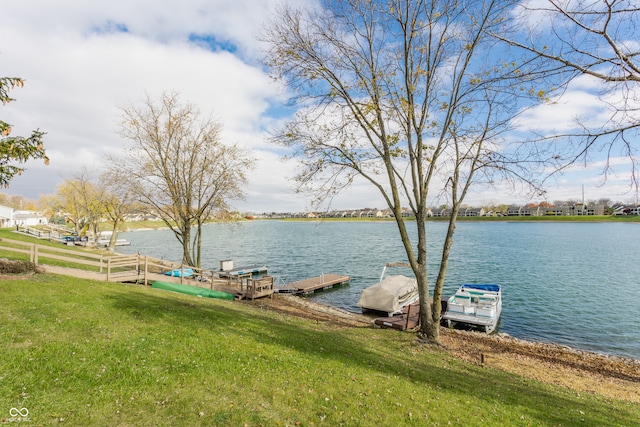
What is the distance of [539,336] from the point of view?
20.7 metres

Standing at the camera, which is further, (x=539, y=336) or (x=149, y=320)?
(x=539, y=336)

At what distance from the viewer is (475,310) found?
2175 cm

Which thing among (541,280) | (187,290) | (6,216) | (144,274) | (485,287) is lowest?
(541,280)

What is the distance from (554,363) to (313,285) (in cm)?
2034

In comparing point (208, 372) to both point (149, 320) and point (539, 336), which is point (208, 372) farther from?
point (539, 336)

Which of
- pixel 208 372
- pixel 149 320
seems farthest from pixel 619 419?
pixel 149 320

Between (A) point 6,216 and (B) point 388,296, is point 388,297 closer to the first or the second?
(B) point 388,296

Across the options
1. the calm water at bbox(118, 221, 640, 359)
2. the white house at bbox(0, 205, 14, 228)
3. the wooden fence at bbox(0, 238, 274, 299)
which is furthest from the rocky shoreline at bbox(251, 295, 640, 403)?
the white house at bbox(0, 205, 14, 228)

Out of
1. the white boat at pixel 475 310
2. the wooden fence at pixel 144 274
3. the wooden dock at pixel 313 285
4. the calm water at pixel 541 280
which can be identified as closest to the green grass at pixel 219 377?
the wooden fence at pixel 144 274

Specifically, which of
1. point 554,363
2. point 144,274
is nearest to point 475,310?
point 554,363

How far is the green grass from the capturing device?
5.31 metres

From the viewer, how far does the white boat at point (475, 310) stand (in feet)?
69.2

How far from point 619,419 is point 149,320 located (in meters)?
13.2

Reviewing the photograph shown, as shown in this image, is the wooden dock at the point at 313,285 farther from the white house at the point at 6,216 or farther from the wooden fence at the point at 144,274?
the white house at the point at 6,216
